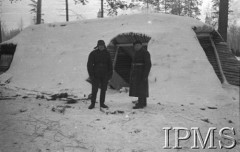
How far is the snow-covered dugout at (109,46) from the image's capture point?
9156 millimetres

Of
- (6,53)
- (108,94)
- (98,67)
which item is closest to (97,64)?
(98,67)

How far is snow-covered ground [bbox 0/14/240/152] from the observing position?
4.43m

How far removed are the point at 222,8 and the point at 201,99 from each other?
7212mm

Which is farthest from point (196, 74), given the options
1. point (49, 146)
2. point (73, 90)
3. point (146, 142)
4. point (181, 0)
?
point (181, 0)

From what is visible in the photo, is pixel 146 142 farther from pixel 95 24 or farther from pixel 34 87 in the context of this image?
pixel 95 24

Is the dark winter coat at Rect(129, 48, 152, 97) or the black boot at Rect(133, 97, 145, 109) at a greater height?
the dark winter coat at Rect(129, 48, 152, 97)

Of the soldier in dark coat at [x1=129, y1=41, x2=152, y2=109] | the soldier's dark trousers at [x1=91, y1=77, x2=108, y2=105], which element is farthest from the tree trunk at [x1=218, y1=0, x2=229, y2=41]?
the soldier's dark trousers at [x1=91, y1=77, x2=108, y2=105]

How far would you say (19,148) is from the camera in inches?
151

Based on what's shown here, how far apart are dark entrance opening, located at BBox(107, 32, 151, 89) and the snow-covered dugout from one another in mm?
237

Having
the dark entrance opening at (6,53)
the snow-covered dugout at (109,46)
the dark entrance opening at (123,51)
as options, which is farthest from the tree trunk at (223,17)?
the dark entrance opening at (6,53)

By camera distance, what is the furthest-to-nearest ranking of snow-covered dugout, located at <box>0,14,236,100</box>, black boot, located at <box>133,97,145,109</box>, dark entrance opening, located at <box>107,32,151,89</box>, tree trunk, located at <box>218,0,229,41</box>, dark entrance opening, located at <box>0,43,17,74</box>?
dark entrance opening, located at <box>0,43,17,74</box>
tree trunk, located at <box>218,0,229,41</box>
dark entrance opening, located at <box>107,32,151,89</box>
snow-covered dugout, located at <box>0,14,236,100</box>
black boot, located at <box>133,97,145,109</box>

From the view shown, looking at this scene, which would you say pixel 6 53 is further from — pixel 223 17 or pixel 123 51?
pixel 223 17

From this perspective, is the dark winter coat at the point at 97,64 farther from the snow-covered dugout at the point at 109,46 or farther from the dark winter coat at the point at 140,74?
the snow-covered dugout at the point at 109,46

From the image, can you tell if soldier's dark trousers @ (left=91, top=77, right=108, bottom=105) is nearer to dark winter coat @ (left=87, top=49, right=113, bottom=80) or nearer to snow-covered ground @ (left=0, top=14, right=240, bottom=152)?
dark winter coat @ (left=87, top=49, right=113, bottom=80)
